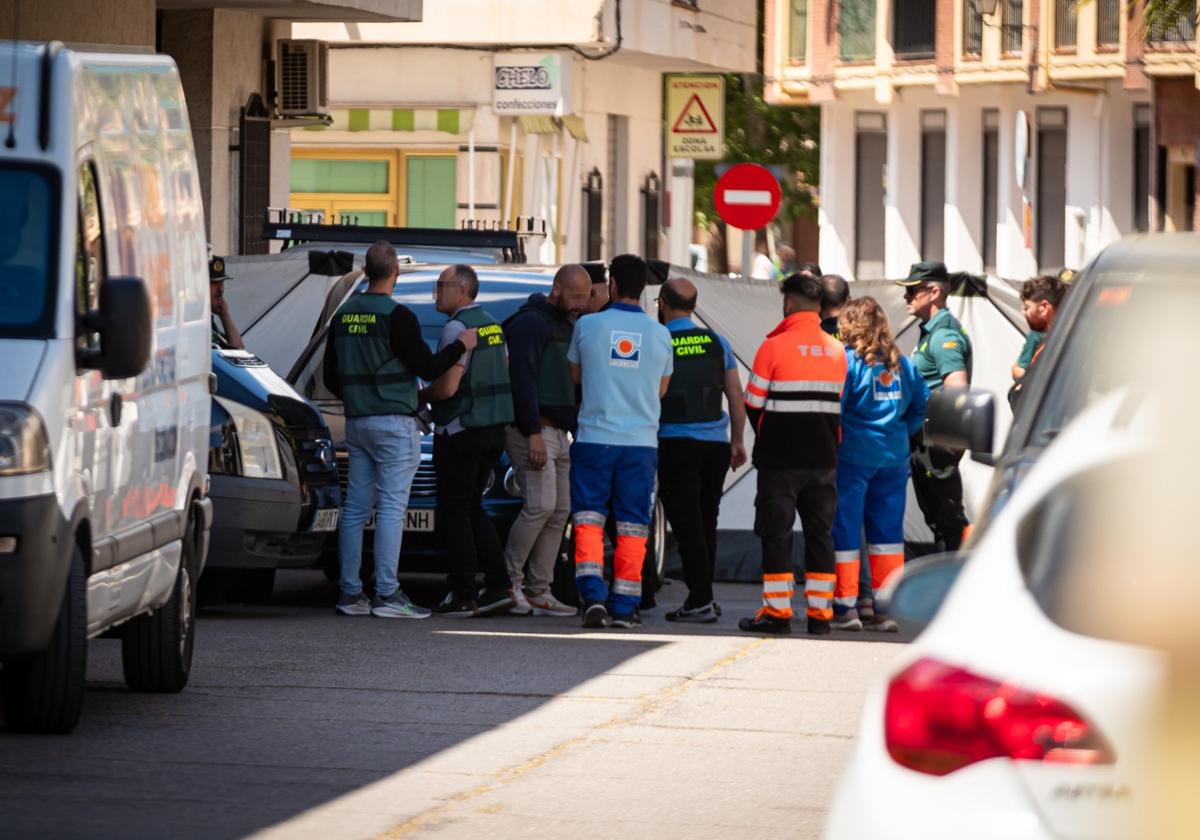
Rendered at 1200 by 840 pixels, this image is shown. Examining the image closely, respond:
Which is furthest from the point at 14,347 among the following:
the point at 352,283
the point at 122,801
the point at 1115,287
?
the point at 352,283

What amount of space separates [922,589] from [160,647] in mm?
6419

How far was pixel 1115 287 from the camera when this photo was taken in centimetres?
640

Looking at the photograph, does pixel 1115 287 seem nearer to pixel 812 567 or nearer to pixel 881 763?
pixel 881 763

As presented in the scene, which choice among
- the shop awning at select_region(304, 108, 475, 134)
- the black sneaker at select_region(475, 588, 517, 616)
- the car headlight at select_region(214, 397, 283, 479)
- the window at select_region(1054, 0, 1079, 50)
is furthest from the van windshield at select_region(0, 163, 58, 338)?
the window at select_region(1054, 0, 1079, 50)

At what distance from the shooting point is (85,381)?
30.3ft

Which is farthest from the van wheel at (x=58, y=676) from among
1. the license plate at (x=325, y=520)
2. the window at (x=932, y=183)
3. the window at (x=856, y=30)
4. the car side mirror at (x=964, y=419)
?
the window at (x=856, y=30)

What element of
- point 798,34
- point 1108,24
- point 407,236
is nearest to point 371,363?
point 407,236

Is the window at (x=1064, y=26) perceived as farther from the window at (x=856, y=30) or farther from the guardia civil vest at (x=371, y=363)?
the guardia civil vest at (x=371, y=363)

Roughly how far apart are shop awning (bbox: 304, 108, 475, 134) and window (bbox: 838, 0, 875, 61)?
73.3 ft

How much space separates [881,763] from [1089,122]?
4926 centimetres

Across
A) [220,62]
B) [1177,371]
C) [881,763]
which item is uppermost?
[220,62]

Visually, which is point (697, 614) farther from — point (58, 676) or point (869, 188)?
point (869, 188)

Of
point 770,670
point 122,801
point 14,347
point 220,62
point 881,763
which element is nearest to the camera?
point 881,763

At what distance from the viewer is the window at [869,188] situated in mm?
59125
